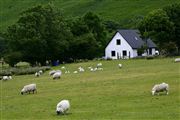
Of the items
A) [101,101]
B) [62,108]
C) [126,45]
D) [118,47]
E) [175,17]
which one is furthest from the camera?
[118,47]

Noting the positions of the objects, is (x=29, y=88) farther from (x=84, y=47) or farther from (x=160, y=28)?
(x=84, y=47)

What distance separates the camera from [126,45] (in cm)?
12200

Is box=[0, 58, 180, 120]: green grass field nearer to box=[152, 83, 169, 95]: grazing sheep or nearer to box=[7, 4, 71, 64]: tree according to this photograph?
box=[152, 83, 169, 95]: grazing sheep

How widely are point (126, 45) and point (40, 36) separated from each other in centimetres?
3116

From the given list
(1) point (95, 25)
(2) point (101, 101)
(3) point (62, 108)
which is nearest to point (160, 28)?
(1) point (95, 25)

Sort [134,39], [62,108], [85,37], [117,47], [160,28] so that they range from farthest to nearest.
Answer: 1. [117,47]
2. [134,39]
3. [85,37]
4. [160,28]
5. [62,108]

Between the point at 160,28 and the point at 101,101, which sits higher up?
the point at 160,28

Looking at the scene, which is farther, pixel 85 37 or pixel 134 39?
pixel 134 39

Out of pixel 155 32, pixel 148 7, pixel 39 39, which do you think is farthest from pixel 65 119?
pixel 148 7

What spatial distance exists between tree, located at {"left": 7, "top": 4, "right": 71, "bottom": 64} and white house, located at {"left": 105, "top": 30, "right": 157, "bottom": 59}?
2275 centimetres

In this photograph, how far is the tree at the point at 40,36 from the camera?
96.6 meters

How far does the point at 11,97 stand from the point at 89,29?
73.6 metres

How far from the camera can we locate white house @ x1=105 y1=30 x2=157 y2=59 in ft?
396

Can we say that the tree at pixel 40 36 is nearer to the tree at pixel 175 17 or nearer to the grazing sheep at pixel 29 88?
the tree at pixel 175 17
